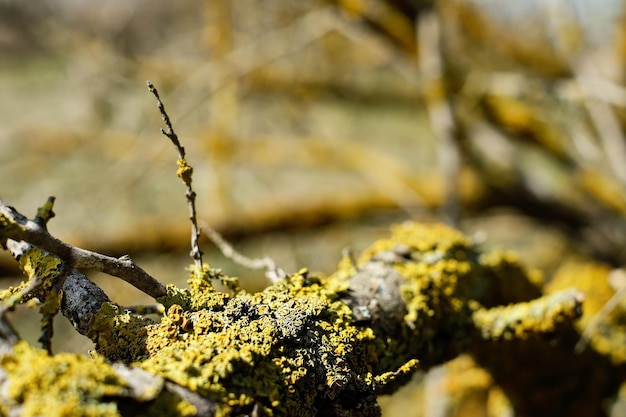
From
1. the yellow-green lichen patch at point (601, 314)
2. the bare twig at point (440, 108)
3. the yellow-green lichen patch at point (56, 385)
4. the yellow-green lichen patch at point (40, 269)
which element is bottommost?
the yellow-green lichen patch at point (56, 385)

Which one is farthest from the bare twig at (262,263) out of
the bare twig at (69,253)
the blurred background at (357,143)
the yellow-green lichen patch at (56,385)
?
the blurred background at (357,143)

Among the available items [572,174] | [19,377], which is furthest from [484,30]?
[19,377]

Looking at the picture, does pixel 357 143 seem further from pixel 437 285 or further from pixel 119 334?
pixel 119 334

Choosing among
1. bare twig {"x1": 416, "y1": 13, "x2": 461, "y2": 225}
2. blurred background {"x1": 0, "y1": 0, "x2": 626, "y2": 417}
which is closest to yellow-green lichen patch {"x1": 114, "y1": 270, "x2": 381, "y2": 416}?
blurred background {"x1": 0, "y1": 0, "x2": 626, "y2": 417}

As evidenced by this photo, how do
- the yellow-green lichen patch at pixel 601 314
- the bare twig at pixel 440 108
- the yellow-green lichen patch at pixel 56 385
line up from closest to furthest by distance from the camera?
the yellow-green lichen patch at pixel 56 385, the yellow-green lichen patch at pixel 601 314, the bare twig at pixel 440 108

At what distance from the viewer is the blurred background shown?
8.39ft

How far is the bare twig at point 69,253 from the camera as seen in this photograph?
629 mm

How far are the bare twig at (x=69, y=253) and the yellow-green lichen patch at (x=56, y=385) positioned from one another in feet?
0.44

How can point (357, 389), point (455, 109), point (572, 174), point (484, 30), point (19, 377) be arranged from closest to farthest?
point (19, 377), point (357, 389), point (455, 109), point (572, 174), point (484, 30)

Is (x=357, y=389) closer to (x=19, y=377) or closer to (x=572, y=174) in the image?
(x=19, y=377)

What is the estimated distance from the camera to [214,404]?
60 cm

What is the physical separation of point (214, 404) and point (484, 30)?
10.9 feet

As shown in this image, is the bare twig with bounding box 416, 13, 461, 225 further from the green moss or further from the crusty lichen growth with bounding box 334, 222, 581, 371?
the green moss

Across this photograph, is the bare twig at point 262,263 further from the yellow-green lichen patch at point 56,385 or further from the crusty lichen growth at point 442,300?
the yellow-green lichen patch at point 56,385
